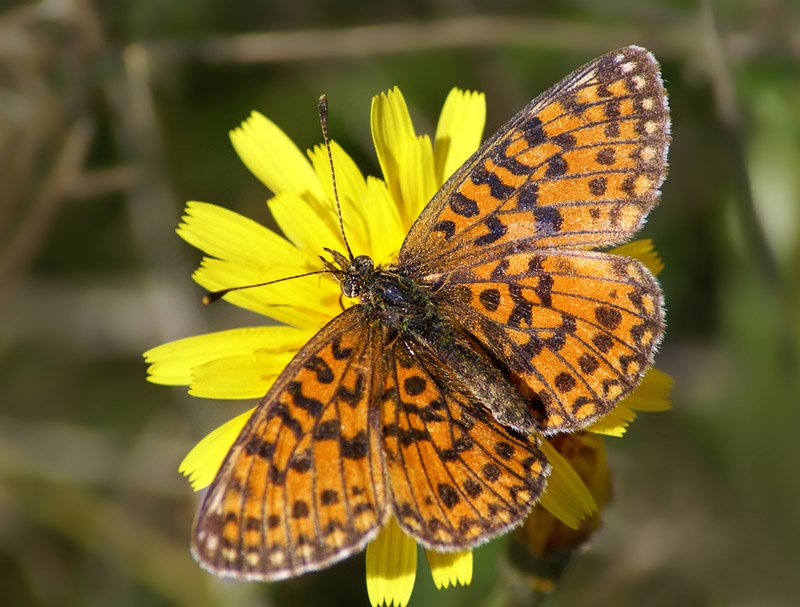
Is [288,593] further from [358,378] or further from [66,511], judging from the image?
[358,378]

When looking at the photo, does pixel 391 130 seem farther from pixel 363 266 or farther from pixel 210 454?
pixel 210 454

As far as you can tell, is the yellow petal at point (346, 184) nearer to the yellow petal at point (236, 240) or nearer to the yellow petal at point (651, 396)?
the yellow petal at point (236, 240)

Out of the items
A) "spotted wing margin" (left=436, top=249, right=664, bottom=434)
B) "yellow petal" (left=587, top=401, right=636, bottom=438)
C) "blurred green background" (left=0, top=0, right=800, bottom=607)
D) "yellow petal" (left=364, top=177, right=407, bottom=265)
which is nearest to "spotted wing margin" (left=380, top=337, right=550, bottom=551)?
"spotted wing margin" (left=436, top=249, right=664, bottom=434)

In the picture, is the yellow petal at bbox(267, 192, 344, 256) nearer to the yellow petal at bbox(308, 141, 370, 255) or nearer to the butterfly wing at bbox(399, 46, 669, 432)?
the yellow petal at bbox(308, 141, 370, 255)

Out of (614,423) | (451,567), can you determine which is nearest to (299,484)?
(451,567)

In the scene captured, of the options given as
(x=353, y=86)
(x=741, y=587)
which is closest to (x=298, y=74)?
(x=353, y=86)

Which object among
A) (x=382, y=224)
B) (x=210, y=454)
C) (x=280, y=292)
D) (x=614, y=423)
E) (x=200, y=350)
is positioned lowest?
(x=614, y=423)

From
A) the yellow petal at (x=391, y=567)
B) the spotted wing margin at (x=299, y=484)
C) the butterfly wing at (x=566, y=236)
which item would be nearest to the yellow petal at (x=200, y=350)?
the spotted wing margin at (x=299, y=484)
